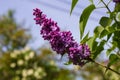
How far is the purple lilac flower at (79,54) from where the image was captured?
1674mm

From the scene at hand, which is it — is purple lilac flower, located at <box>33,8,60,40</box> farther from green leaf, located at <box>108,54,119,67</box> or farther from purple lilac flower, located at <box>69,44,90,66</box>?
green leaf, located at <box>108,54,119,67</box>

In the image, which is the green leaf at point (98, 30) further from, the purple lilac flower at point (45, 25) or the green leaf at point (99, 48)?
the purple lilac flower at point (45, 25)

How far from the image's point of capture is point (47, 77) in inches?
571

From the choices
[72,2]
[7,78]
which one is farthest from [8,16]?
[72,2]

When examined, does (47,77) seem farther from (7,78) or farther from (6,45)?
(6,45)

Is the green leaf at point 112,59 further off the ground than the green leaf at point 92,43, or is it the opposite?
the green leaf at point 92,43

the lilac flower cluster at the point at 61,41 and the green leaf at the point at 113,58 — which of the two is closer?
the lilac flower cluster at the point at 61,41

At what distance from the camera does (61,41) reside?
168 cm

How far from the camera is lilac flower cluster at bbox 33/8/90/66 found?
5.47 feet

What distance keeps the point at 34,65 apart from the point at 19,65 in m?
0.68

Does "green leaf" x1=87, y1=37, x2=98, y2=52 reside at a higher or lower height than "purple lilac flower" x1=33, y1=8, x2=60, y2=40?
lower

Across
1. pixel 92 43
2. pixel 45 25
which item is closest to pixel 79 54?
pixel 92 43

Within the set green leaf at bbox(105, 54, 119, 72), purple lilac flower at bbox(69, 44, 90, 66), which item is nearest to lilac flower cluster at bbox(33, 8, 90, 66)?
purple lilac flower at bbox(69, 44, 90, 66)

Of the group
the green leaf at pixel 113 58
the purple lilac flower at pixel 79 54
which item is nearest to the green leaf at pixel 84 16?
the purple lilac flower at pixel 79 54
